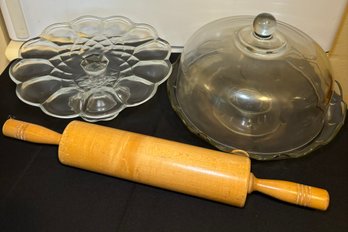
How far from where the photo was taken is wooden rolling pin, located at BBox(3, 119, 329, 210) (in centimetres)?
51

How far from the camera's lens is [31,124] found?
1.99 ft

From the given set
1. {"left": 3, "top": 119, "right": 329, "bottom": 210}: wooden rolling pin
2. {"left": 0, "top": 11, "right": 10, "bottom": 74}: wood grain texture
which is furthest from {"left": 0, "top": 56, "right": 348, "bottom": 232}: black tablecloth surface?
{"left": 0, "top": 11, "right": 10, "bottom": 74}: wood grain texture

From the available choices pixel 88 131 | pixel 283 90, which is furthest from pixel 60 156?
pixel 283 90

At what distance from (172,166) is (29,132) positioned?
0.24 m

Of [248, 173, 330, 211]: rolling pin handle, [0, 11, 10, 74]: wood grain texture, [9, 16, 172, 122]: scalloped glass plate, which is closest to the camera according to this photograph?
[248, 173, 330, 211]: rolling pin handle

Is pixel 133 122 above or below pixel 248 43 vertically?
below

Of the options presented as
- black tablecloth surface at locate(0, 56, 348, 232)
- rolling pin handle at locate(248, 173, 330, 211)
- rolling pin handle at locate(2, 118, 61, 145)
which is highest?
rolling pin handle at locate(2, 118, 61, 145)

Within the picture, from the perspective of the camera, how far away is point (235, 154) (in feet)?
1.84

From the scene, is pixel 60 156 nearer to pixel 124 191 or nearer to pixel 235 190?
pixel 124 191

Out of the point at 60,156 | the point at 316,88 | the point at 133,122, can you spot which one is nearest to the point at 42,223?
the point at 60,156

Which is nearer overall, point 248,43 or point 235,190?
point 235,190

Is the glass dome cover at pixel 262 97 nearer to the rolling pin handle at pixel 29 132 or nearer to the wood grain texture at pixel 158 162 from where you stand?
the wood grain texture at pixel 158 162

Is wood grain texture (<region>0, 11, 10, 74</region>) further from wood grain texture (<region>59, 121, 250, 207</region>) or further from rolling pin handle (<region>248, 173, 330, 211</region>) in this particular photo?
rolling pin handle (<region>248, 173, 330, 211</region>)

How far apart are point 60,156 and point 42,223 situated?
0.10 metres
